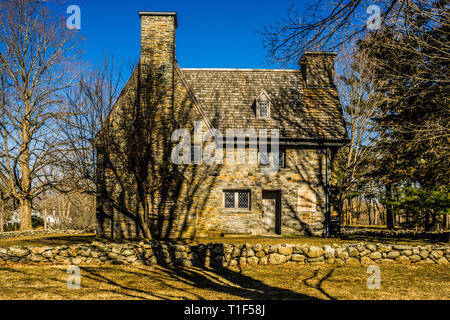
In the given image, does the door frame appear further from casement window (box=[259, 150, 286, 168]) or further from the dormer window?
the dormer window

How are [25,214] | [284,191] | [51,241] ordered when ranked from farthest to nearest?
[25,214] → [284,191] → [51,241]

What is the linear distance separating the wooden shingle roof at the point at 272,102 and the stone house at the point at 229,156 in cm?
5

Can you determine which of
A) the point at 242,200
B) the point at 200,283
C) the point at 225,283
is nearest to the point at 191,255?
the point at 200,283

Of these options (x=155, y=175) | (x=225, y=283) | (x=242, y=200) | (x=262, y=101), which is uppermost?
(x=262, y=101)

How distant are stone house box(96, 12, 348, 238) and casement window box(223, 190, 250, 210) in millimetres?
48

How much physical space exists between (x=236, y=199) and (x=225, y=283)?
8.64 m

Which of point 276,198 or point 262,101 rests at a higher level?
point 262,101

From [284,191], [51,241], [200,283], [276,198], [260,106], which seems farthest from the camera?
[260,106]

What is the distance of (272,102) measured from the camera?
62.8ft

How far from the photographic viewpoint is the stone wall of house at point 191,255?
11.1m

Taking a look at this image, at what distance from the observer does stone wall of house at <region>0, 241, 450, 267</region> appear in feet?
36.4

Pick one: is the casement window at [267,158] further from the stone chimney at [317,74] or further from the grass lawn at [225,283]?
the grass lawn at [225,283]

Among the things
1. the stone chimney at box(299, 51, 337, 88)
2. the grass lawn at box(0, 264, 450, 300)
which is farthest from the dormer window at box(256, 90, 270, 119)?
the grass lawn at box(0, 264, 450, 300)

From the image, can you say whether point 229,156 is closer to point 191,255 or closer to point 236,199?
point 236,199
